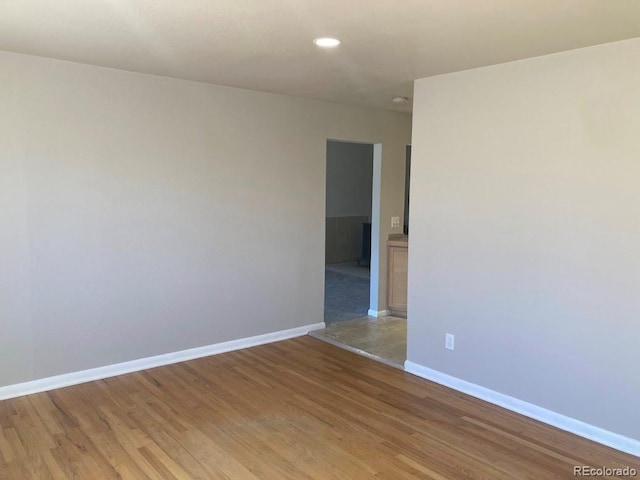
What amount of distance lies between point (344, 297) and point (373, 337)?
5.73 ft

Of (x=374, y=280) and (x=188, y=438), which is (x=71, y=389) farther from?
(x=374, y=280)

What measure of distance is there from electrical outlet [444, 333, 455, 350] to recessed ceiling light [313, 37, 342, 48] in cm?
225

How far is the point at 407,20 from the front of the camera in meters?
2.48

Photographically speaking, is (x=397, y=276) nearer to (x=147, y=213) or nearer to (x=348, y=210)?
(x=147, y=213)

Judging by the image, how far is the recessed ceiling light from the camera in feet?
9.23

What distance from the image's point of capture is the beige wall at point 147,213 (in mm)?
3434

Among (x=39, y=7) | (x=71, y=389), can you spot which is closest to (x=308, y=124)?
(x=39, y=7)

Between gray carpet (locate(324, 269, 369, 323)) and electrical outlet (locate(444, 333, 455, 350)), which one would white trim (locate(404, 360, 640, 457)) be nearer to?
electrical outlet (locate(444, 333, 455, 350))

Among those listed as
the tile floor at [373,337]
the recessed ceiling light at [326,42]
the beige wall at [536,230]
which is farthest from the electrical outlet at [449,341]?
the recessed ceiling light at [326,42]

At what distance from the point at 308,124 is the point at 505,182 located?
2.17 metres

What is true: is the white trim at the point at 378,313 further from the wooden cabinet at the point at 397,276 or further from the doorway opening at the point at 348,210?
the doorway opening at the point at 348,210

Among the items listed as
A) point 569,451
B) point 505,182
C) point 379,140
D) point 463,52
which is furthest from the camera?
point 379,140

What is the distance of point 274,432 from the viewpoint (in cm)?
301

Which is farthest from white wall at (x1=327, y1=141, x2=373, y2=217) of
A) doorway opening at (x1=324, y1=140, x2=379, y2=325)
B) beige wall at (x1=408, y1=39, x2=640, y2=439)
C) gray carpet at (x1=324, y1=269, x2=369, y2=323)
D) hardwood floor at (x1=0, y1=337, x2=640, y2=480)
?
hardwood floor at (x1=0, y1=337, x2=640, y2=480)
